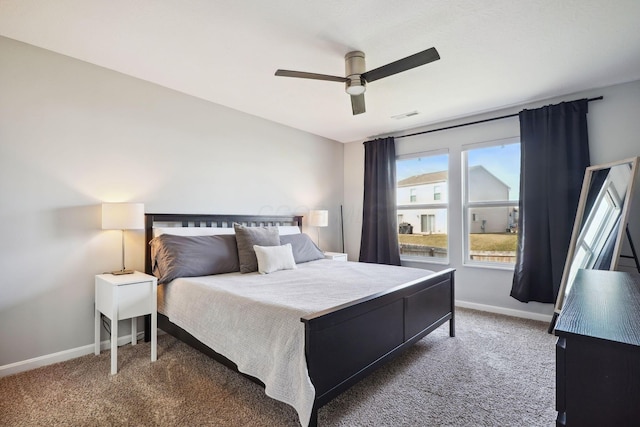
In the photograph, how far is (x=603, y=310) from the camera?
996 mm

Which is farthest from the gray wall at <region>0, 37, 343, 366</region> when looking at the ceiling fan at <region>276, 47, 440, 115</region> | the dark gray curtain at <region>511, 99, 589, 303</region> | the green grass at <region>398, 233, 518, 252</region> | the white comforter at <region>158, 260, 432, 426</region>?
the dark gray curtain at <region>511, 99, 589, 303</region>

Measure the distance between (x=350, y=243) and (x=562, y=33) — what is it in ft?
12.6

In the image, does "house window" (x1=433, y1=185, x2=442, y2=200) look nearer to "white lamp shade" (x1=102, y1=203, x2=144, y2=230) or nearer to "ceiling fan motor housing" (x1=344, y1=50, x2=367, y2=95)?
"ceiling fan motor housing" (x1=344, y1=50, x2=367, y2=95)

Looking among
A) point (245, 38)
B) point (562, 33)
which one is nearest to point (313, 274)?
point (245, 38)

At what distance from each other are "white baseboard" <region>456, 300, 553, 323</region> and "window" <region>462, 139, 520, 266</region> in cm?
55

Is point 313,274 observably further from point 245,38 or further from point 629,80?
point 629,80

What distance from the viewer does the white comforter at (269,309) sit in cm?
165

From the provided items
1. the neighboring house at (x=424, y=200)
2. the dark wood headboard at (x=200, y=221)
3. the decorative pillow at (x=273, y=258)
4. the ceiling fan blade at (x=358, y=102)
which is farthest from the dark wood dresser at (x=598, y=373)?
the neighboring house at (x=424, y=200)

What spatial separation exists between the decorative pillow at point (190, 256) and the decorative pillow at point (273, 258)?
263 mm

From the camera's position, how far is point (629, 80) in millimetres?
3104

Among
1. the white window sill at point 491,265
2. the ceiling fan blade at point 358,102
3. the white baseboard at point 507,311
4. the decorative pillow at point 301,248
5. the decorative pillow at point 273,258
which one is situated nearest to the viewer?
the ceiling fan blade at point 358,102

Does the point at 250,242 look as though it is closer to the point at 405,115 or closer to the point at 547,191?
the point at 405,115

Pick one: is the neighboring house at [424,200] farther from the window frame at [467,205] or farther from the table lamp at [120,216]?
the table lamp at [120,216]

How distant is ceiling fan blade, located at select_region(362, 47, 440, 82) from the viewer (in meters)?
2.07
